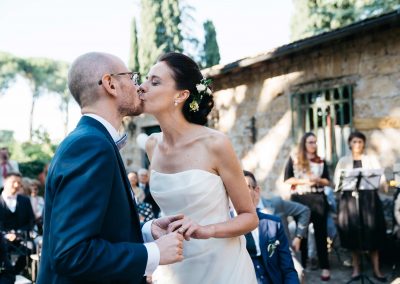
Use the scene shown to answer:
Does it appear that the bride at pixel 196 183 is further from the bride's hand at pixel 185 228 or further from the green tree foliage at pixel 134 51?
the green tree foliage at pixel 134 51

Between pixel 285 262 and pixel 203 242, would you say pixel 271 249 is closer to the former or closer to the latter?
pixel 285 262

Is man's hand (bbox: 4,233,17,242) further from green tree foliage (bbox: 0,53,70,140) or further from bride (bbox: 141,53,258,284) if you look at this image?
green tree foliage (bbox: 0,53,70,140)

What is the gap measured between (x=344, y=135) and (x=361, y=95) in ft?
2.64

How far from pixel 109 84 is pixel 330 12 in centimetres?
1760

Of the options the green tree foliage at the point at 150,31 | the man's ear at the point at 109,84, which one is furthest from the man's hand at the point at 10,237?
the green tree foliage at the point at 150,31

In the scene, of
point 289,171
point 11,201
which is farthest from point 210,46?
point 289,171

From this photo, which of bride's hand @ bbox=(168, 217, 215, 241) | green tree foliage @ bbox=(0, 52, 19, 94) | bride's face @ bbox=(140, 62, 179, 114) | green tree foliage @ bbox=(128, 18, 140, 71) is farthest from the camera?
green tree foliage @ bbox=(0, 52, 19, 94)

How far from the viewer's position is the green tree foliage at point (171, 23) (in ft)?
98.8

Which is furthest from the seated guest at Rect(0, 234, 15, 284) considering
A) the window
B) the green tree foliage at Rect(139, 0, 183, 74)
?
the green tree foliage at Rect(139, 0, 183, 74)

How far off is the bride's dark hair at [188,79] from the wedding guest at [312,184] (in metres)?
3.87

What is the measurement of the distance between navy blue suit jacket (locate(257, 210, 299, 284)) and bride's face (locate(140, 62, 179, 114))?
1.48 meters

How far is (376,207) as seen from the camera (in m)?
5.88

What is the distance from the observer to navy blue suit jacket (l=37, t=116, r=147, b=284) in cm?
130

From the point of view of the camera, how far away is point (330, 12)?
17344mm
